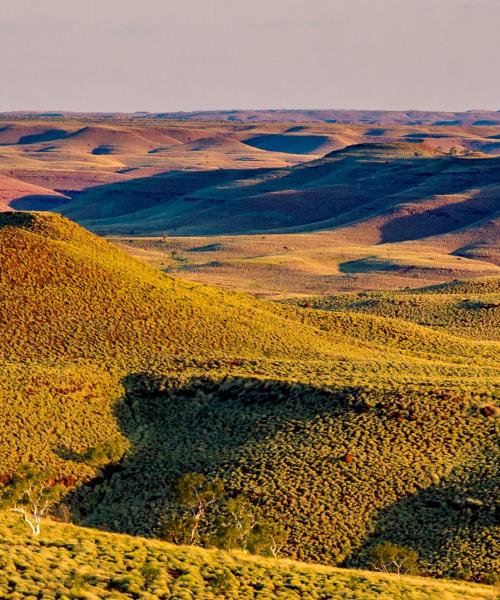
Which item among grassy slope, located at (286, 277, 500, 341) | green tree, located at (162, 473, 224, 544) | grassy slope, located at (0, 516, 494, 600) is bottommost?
green tree, located at (162, 473, 224, 544)

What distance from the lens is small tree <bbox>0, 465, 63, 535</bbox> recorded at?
141ft

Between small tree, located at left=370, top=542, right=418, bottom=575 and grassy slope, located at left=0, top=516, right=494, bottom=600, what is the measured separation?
4.56 metres

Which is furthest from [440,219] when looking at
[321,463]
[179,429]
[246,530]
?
[246,530]

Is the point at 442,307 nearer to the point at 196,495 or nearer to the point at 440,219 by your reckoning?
the point at 196,495

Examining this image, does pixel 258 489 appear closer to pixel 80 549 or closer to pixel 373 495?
pixel 373 495

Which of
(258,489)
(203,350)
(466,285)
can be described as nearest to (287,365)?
(203,350)

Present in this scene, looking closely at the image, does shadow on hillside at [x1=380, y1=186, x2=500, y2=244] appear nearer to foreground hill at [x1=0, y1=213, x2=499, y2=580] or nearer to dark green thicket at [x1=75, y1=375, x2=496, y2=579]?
foreground hill at [x1=0, y1=213, x2=499, y2=580]

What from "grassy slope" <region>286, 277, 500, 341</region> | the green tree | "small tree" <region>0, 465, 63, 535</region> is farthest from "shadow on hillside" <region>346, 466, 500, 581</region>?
"grassy slope" <region>286, 277, 500, 341</region>

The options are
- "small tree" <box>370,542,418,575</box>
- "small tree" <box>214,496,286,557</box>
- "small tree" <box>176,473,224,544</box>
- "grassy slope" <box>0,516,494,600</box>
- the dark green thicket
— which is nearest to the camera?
"grassy slope" <box>0,516,494,600</box>

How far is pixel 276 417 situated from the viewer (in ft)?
175

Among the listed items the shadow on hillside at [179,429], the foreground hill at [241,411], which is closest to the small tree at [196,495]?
the foreground hill at [241,411]

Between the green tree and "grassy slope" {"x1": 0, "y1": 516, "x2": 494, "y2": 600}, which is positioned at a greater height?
"grassy slope" {"x1": 0, "y1": 516, "x2": 494, "y2": 600}

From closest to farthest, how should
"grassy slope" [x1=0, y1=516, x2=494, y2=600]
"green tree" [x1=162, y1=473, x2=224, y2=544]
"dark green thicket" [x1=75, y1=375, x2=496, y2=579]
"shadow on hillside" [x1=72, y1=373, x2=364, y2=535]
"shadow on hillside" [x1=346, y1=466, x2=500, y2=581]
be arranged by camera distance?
"grassy slope" [x1=0, y1=516, x2=494, y2=600] < "shadow on hillside" [x1=346, y1=466, x2=500, y2=581] < "green tree" [x1=162, y1=473, x2=224, y2=544] < "dark green thicket" [x1=75, y1=375, x2=496, y2=579] < "shadow on hillside" [x1=72, y1=373, x2=364, y2=535]

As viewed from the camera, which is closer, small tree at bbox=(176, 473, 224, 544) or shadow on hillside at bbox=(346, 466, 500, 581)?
shadow on hillside at bbox=(346, 466, 500, 581)
